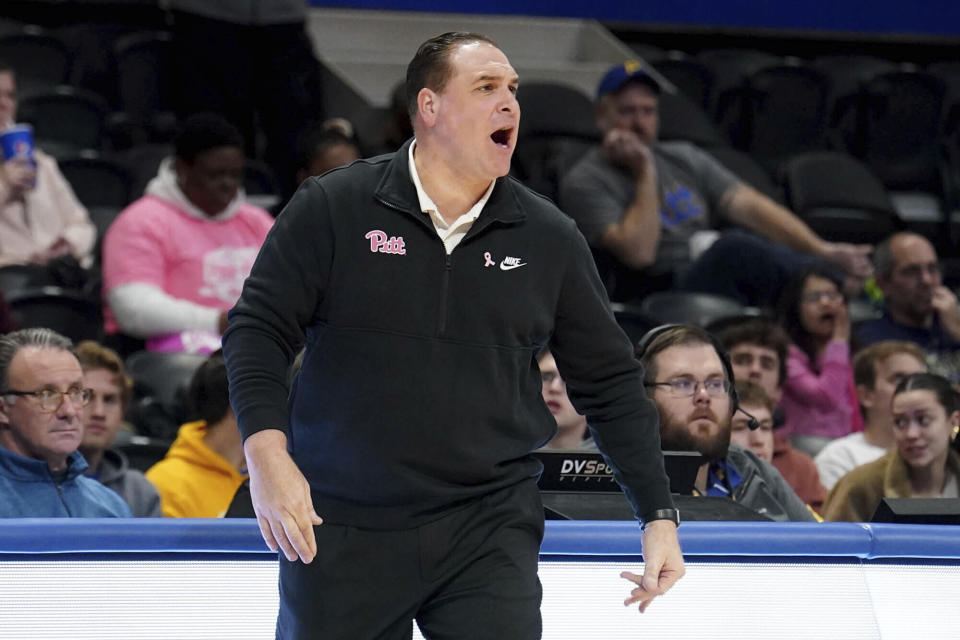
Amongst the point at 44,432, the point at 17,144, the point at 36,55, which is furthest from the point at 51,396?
the point at 36,55

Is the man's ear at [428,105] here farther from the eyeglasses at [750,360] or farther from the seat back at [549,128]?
the seat back at [549,128]

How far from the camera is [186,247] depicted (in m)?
5.07

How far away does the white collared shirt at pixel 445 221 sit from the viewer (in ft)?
6.70

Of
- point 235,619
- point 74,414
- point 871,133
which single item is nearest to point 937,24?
point 871,133

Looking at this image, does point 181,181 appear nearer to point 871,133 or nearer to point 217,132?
point 217,132

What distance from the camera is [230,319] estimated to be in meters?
1.99

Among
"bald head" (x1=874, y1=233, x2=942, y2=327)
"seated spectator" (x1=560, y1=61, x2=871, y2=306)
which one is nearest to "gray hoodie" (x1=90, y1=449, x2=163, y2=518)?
"seated spectator" (x1=560, y1=61, x2=871, y2=306)

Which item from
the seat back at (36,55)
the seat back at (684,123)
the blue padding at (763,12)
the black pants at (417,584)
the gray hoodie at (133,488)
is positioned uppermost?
the blue padding at (763,12)

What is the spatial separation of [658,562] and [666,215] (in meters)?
4.13

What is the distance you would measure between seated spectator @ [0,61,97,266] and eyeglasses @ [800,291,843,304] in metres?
2.71

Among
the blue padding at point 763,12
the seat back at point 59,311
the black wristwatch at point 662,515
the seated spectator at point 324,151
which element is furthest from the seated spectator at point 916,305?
the black wristwatch at point 662,515

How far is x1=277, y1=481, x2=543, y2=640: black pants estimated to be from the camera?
6.43ft

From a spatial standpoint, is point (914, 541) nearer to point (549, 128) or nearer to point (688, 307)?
point (688, 307)

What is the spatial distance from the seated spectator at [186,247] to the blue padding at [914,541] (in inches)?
111
